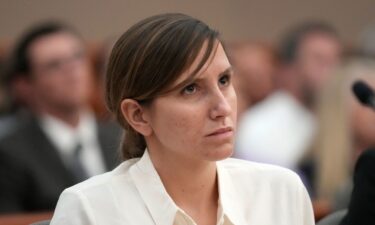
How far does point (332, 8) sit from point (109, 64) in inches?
236

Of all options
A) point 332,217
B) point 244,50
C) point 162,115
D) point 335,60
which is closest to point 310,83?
point 335,60

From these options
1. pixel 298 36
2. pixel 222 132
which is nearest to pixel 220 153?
pixel 222 132

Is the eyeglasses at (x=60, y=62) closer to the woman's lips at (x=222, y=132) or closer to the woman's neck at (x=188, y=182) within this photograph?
the woman's neck at (x=188, y=182)

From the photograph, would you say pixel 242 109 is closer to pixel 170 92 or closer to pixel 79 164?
pixel 79 164

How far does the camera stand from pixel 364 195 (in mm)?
2338

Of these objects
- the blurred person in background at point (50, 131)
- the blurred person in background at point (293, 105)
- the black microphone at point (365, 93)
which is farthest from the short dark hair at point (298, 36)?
the black microphone at point (365, 93)

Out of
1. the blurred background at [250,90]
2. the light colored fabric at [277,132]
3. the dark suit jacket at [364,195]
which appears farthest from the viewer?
the light colored fabric at [277,132]

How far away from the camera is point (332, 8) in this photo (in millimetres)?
7965

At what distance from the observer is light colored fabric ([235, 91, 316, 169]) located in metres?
5.14

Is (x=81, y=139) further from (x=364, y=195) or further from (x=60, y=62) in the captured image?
(x=364, y=195)

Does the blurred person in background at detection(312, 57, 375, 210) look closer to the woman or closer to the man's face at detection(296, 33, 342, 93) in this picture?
the man's face at detection(296, 33, 342, 93)

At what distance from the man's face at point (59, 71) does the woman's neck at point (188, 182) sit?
7.26ft

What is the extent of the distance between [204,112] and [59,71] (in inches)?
97.2

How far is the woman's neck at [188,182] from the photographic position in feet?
7.38
